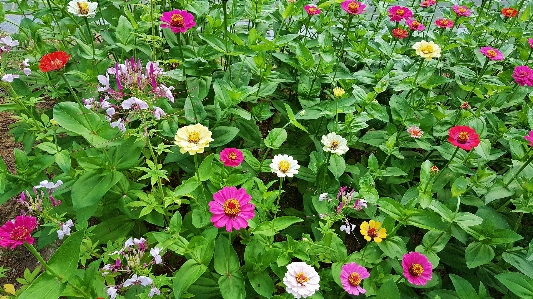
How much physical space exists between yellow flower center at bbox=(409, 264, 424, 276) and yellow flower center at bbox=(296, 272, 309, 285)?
44 cm

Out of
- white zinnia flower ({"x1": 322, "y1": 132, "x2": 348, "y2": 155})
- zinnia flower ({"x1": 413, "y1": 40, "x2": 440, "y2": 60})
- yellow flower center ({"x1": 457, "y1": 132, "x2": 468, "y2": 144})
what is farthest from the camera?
zinnia flower ({"x1": 413, "y1": 40, "x2": 440, "y2": 60})

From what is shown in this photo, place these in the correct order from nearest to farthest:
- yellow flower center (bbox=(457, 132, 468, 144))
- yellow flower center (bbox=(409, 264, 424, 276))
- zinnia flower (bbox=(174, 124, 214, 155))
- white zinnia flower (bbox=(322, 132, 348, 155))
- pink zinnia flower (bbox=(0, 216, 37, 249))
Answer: pink zinnia flower (bbox=(0, 216, 37, 249)) < zinnia flower (bbox=(174, 124, 214, 155)) < yellow flower center (bbox=(409, 264, 424, 276)) < yellow flower center (bbox=(457, 132, 468, 144)) < white zinnia flower (bbox=(322, 132, 348, 155))

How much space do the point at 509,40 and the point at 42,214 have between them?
3.36 metres

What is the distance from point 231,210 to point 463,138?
1.00m

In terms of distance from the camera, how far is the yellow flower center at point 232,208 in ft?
4.44

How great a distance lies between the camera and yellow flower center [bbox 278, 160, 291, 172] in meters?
1.71

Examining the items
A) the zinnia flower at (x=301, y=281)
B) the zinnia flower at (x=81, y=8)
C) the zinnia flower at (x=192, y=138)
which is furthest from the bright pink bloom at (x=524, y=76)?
the zinnia flower at (x=81, y=8)

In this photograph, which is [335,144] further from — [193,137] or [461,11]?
[461,11]

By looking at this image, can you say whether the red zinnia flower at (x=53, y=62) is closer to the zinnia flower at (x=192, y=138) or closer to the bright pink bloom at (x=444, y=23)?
the zinnia flower at (x=192, y=138)

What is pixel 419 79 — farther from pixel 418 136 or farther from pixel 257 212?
pixel 257 212

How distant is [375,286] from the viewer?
174 centimetres

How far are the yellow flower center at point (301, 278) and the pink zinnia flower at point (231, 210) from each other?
28 centimetres

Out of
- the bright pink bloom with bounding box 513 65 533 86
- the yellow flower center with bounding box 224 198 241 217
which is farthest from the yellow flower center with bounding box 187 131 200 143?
the bright pink bloom with bounding box 513 65 533 86

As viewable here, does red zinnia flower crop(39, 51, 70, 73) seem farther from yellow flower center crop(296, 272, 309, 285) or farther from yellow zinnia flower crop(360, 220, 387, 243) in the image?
yellow zinnia flower crop(360, 220, 387, 243)
